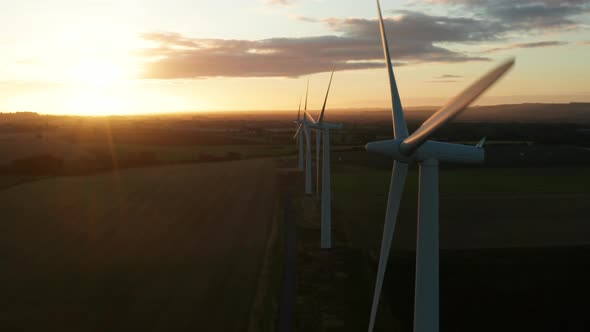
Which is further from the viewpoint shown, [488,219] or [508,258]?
[488,219]

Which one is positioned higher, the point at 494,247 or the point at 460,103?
the point at 460,103

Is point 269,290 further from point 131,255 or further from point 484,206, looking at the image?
point 484,206

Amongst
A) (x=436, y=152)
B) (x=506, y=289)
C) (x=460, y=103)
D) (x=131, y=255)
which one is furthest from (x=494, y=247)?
(x=460, y=103)

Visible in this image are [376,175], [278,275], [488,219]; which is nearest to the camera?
[278,275]

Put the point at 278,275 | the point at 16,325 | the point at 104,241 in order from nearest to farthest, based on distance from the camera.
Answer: the point at 16,325, the point at 278,275, the point at 104,241

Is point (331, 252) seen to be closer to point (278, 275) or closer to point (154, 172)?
point (278, 275)

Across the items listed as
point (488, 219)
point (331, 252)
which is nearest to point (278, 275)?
→ point (331, 252)
